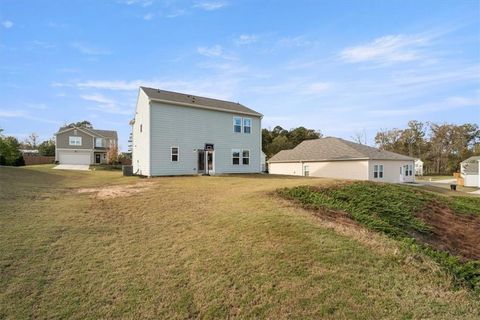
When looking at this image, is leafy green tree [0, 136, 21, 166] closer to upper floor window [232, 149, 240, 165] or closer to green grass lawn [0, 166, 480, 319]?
upper floor window [232, 149, 240, 165]

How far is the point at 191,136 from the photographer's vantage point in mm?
22297

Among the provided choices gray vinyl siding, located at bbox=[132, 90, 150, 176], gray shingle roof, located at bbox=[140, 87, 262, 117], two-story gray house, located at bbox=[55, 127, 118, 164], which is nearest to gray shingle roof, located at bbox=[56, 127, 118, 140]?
two-story gray house, located at bbox=[55, 127, 118, 164]

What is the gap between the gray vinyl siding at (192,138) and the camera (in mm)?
20812

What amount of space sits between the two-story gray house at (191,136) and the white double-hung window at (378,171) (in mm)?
11891

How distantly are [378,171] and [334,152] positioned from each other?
186 inches

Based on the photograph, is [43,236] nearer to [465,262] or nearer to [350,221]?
[350,221]

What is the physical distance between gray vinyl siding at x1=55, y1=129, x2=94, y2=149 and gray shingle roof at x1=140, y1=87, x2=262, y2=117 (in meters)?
28.1

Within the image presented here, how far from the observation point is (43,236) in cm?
672

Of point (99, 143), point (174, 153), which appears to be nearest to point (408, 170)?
point (174, 153)

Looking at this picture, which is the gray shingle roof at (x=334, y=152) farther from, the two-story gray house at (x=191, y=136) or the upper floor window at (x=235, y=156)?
the upper floor window at (x=235, y=156)

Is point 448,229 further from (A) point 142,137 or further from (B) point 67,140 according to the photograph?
(B) point 67,140

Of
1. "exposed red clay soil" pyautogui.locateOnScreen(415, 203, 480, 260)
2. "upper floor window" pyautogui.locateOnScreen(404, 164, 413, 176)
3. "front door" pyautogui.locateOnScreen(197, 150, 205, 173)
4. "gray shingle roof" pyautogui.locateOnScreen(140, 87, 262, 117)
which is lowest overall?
"exposed red clay soil" pyautogui.locateOnScreen(415, 203, 480, 260)

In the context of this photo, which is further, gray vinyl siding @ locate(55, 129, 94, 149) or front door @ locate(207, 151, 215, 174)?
gray vinyl siding @ locate(55, 129, 94, 149)

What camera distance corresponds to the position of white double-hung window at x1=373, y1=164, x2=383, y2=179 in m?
28.8
